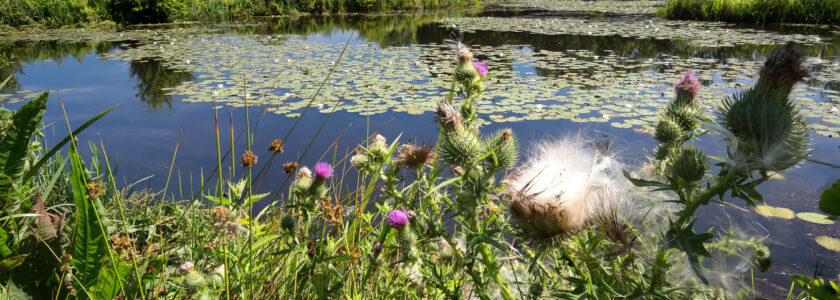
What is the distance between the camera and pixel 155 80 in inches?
258

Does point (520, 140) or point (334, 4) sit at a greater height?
point (334, 4)

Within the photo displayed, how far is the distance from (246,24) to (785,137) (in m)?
15.0

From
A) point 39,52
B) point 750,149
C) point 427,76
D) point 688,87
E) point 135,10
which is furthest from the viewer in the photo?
point 135,10

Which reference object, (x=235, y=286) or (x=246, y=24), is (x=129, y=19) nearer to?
(x=246, y=24)

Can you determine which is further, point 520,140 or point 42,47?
point 42,47

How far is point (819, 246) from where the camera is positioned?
8.38 ft

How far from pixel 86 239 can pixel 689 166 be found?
159 cm

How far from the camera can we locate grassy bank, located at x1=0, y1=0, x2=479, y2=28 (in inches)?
488

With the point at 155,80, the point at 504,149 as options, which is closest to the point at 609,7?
the point at 155,80

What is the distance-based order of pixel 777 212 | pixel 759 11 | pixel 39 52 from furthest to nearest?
1. pixel 759 11
2. pixel 39 52
3. pixel 777 212

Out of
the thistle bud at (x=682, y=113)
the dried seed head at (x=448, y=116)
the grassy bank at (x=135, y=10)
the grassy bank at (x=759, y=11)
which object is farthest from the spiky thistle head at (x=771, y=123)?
the grassy bank at (x=135, y=10)

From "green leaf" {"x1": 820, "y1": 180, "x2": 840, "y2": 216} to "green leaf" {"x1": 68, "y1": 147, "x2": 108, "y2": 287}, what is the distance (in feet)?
5.25

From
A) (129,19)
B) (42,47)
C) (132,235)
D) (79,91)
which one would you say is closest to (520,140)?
(132,235)

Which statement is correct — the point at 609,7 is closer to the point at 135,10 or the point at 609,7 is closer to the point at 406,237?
the point at 135,10
